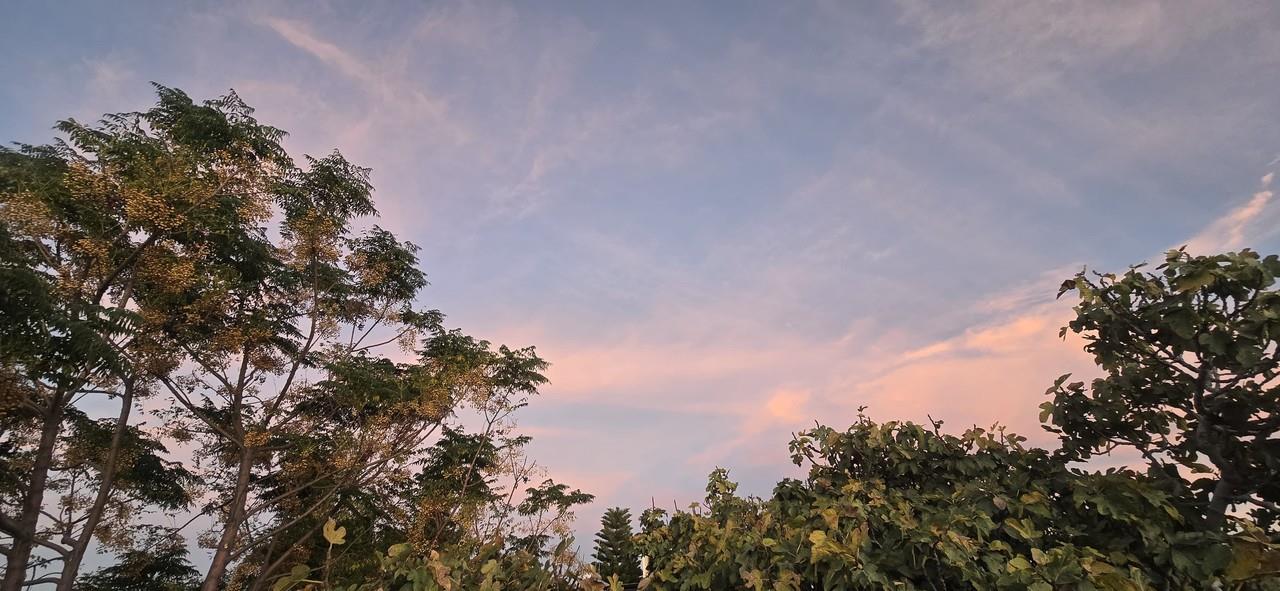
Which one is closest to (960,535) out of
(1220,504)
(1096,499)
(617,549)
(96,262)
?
(1096,499)

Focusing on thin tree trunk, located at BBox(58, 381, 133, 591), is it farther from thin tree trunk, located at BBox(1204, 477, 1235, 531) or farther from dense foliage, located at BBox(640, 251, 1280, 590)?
thin tree trunk, located at BBox(1204, 477, 1235, 531)

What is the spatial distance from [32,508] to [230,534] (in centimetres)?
367

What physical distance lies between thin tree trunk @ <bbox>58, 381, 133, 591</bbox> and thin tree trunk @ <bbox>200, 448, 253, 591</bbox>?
2336 mm

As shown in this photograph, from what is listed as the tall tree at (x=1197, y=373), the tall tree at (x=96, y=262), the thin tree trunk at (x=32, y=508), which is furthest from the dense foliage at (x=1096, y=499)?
the thin tree trunk at (x=32, y=508)

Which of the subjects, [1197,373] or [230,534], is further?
[230,534]

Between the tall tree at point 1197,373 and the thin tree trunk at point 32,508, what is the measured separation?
53.4ft

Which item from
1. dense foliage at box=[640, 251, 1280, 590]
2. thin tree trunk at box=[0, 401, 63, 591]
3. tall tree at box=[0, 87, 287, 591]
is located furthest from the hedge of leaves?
thin tree trunk at box=[0, 401, 63, 591]

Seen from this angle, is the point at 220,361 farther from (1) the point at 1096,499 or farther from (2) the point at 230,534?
(1) the point at 1096,499

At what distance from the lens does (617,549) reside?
6223 mm

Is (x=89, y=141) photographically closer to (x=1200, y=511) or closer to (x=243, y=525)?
(x=243, y=525)

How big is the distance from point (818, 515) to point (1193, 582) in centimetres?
234

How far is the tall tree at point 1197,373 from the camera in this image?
3938 mm

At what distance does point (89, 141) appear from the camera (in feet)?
38.9

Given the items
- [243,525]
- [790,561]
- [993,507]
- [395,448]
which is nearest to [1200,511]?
[993,507]
